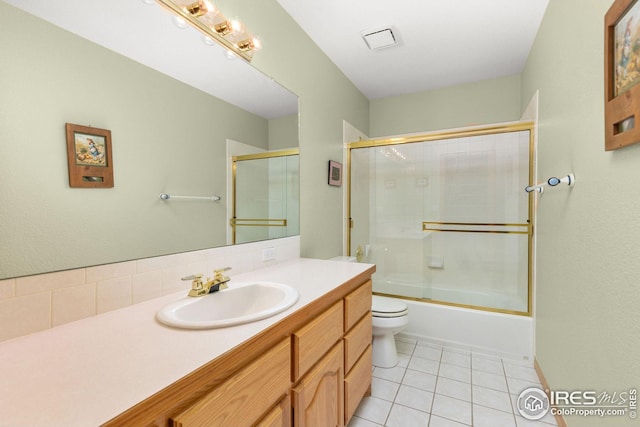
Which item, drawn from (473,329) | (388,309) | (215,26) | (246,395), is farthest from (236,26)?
(473,329)

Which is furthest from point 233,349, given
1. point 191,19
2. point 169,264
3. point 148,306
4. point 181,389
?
point 191,19

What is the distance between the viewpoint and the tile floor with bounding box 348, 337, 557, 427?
59.1 inches

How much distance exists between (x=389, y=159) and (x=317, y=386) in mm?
2189

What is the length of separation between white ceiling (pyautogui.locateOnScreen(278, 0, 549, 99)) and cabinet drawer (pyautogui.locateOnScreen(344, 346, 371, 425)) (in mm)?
2139

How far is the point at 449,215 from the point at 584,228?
1.42 m

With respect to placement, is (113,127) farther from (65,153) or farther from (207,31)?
(207,31)

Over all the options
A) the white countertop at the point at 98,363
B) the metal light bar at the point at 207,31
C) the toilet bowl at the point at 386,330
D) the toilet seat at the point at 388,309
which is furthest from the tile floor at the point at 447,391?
the metal light bar at the point at 207,31

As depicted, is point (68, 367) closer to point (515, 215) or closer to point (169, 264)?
point (169, 264)

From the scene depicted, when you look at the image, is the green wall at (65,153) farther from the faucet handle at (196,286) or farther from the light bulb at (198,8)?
the light bulb at (198,8)

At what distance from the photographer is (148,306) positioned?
0.99 meters

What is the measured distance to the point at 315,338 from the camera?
3.45 ft

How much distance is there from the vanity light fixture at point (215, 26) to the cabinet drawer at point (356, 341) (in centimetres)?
155

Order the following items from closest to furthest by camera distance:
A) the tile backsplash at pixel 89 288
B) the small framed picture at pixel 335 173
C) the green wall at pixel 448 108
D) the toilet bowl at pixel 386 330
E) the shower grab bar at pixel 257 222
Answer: the tile backsplash at pixel 89 288 < the shower grab bar at pixel 257 222 < the toilet bowl at pixel 386 330 < the small framed picture at pixel 335 173 < the green wall at pixel 448 108

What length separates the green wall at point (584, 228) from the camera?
862 mm
